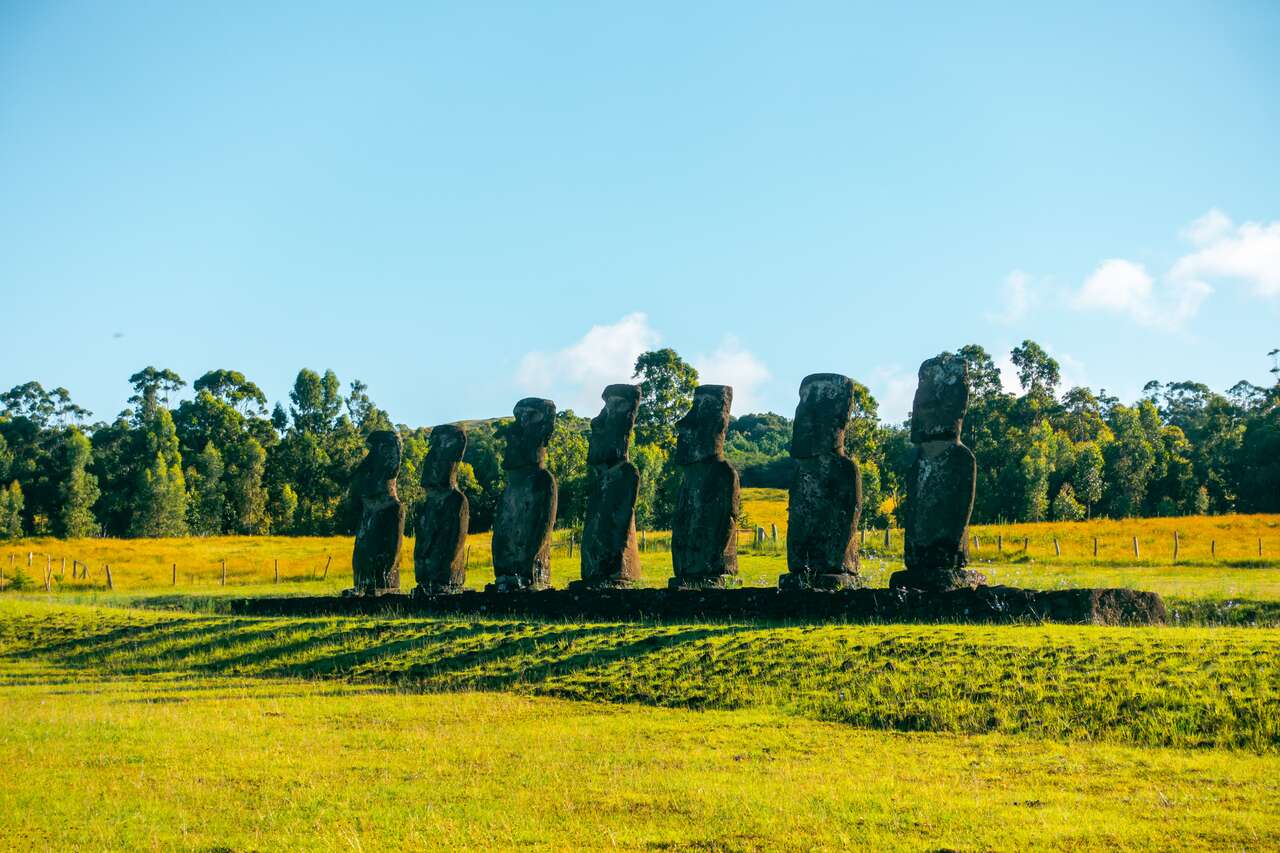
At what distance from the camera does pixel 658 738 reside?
11297 millimetres

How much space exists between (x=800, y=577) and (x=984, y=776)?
8064mm

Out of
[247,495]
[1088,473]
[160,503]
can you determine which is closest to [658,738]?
[1088,473]

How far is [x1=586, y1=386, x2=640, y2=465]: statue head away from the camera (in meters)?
20.6

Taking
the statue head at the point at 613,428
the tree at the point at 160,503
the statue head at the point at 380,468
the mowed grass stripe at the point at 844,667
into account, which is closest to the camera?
the mowed grass stripe at the point at 844,667

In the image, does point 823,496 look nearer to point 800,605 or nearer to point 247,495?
point 800,605

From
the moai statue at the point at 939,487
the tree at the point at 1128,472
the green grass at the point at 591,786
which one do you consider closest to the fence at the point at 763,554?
the moai statue at the point at 939,487

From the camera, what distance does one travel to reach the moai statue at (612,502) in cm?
1988

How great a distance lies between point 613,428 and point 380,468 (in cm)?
569

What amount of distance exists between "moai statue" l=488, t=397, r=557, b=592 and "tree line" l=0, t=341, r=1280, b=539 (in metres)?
24.3

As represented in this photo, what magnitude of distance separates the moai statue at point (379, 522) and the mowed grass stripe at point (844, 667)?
340 cm

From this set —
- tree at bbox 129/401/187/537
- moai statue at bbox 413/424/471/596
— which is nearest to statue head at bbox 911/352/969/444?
moai statue at bbox 413/424/471/596

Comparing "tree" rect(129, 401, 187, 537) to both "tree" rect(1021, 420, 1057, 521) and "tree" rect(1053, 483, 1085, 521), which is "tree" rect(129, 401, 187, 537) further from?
"tree" rect(1053, 483, 1085, 521)

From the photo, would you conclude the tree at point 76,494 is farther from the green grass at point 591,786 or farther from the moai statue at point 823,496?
the green grass at point 591,786

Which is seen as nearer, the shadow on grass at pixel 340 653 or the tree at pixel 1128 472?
the shadow on grass at pixel 340 653
